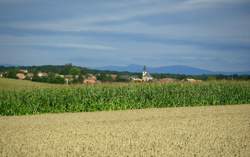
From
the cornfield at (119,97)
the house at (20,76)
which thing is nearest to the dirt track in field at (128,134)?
the cornfield at (119,97)

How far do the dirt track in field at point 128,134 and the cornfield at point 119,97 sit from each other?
2.95 m

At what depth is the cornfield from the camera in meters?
27.6

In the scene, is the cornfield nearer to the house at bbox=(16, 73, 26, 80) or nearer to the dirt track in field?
the dirt track in field

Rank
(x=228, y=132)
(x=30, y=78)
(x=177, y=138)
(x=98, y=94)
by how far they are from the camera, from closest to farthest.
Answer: (x=177, y=138) < (x=228, y=132) < (x=98, y=94) < (x=30, y=78)

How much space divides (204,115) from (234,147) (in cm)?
1026

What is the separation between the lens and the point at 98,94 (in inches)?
1163

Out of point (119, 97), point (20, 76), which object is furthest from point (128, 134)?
point (20, 76)

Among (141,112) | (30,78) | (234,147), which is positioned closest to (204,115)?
(141,112)

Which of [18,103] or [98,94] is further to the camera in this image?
[98,94]

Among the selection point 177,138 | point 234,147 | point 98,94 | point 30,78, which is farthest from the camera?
point 30,78

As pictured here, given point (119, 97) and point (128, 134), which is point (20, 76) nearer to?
point (119, 97)

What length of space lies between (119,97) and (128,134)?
12.9 metres

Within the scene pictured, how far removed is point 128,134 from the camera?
17328 millimetres

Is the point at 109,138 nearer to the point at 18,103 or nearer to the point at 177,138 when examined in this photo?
the point at 177,138
